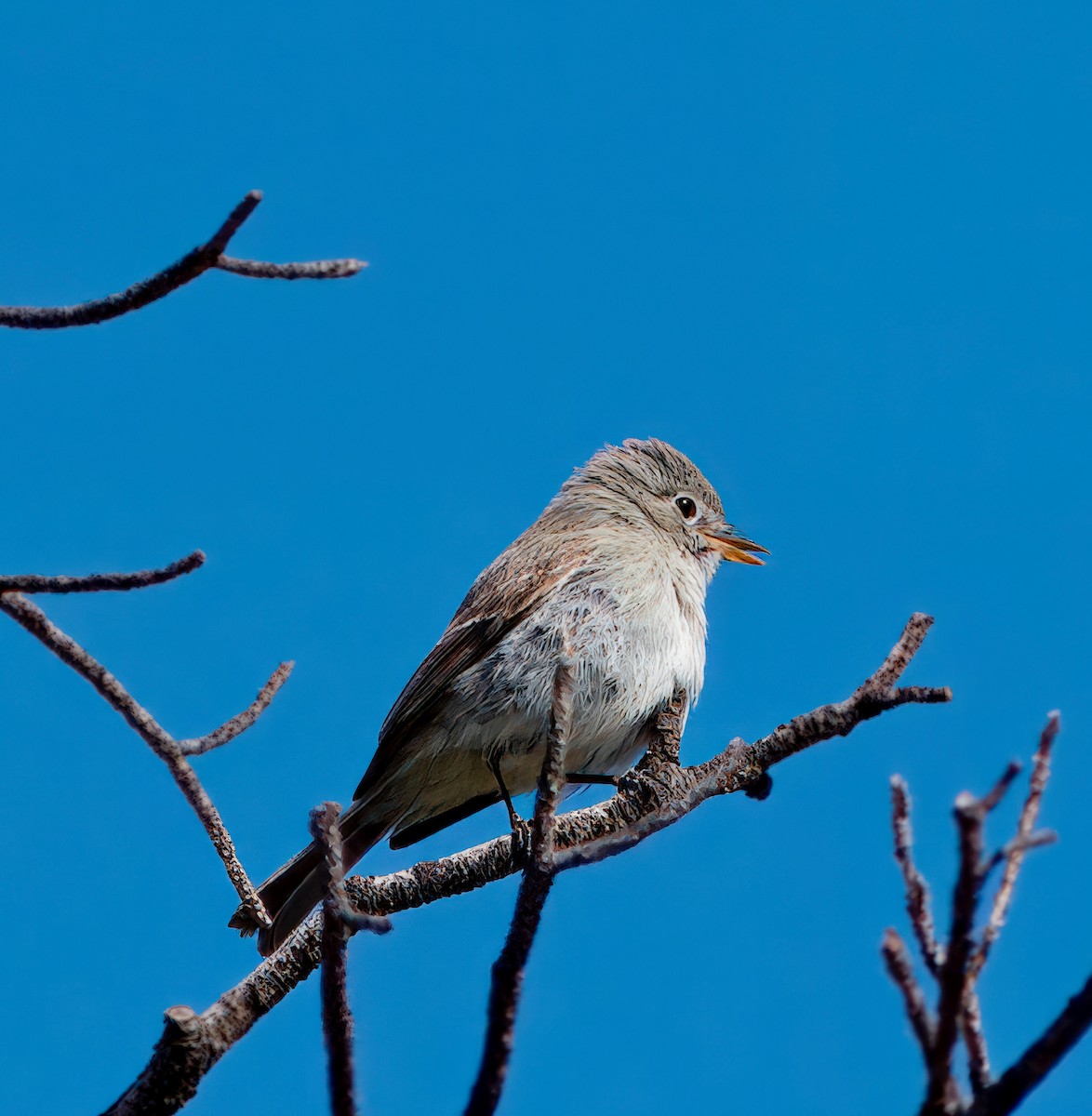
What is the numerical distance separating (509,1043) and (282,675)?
2.05 meters

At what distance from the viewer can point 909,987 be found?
1769 millimetres

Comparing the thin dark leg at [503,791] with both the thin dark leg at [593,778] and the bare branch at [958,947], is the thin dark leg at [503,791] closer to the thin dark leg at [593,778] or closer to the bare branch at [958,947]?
the thin dark leg at [593,778]

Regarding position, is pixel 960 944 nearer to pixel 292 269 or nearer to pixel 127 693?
pixel 292 269

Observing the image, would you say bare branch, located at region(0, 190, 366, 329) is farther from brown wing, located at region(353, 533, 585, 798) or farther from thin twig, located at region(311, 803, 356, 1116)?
brown wing, located at region(353, 533, 585, 798)

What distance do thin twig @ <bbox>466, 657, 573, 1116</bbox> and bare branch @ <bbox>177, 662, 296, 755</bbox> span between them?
1.14m

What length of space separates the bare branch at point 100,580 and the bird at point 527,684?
8.81 feet

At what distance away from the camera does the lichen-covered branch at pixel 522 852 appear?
317 cm

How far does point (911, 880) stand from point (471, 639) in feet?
14.2

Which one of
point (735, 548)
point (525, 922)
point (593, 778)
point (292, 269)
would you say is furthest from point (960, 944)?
point (735, 548)

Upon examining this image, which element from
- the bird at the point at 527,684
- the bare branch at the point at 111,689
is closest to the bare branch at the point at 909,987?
the bare branch at the point at 111,689

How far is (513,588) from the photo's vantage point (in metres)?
6.26

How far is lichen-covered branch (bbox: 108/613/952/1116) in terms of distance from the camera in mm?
3172

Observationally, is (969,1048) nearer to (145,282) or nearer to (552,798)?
(552,798)

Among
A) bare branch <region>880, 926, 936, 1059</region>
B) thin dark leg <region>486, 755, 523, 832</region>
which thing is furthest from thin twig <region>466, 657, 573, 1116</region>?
thin dark leg <region>486, 755, 523, 832</region>
